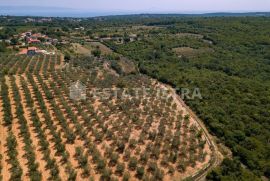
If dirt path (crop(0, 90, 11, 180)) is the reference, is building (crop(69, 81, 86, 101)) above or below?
above

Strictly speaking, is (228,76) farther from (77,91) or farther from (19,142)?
(19,142)

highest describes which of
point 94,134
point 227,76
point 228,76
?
point 94,134

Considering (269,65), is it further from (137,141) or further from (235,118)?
(137,141)

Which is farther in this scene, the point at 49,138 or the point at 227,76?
the point at 227,76

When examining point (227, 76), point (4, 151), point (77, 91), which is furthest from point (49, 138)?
point (227, 76)

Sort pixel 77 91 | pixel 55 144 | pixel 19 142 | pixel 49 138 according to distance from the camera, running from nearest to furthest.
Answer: pixel 55 144, pixel 19 142, pixel 49 138, pixel 77 91

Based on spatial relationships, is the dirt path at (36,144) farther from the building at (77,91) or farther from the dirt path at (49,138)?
the building at (77,91)

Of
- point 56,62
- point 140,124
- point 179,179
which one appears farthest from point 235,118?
point 56,62

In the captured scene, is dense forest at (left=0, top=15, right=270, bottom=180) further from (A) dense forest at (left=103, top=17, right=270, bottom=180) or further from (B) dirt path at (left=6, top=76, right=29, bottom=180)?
(B) dirt path at (left=6, top=76, right=29, bottom=180)

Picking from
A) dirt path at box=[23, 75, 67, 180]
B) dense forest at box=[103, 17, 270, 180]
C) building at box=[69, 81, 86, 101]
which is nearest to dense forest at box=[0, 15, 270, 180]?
dense forest at box=[103, 17, 270, 180]

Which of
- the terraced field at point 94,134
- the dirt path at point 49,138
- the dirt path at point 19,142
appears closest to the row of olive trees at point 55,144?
the terraced field at point 94,134
